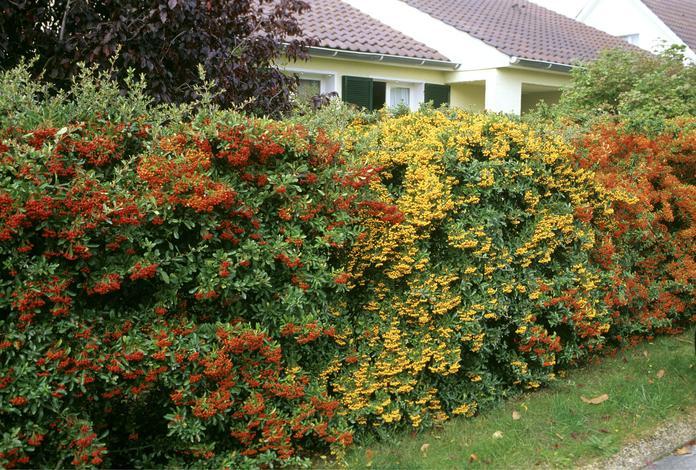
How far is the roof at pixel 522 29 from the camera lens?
56.5ft

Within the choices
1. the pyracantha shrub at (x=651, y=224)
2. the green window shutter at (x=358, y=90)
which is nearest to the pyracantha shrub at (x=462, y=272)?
the pyracantha shrub at (x=651, y=224)

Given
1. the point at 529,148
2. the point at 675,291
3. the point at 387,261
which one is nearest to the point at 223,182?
the point at 387,261

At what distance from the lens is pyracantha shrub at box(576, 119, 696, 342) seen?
645 cm

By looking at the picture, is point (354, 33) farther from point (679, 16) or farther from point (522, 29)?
point (679, 16)

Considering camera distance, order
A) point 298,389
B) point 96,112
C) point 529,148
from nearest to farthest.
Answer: point 96,112
point 298,389
point 529,148

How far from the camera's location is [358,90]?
15125 millimetres

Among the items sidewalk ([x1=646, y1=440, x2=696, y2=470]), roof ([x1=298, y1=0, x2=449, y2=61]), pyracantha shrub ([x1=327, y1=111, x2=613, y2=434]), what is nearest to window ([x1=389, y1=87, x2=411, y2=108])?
roof ([x1=298, y1=0, x2=449, y2=61])

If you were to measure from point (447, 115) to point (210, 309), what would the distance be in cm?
306

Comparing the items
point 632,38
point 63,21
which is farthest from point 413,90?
point 632,38

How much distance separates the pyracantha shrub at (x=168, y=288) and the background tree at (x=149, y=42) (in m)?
1.04

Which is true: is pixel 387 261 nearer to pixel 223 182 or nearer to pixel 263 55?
pixel 223 182

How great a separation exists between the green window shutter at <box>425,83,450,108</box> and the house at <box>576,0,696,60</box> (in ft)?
34.4

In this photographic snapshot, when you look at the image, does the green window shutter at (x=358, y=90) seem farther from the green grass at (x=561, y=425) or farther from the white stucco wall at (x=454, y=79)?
the green grass at (x=561, y=425)

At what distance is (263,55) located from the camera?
6.16 metres
